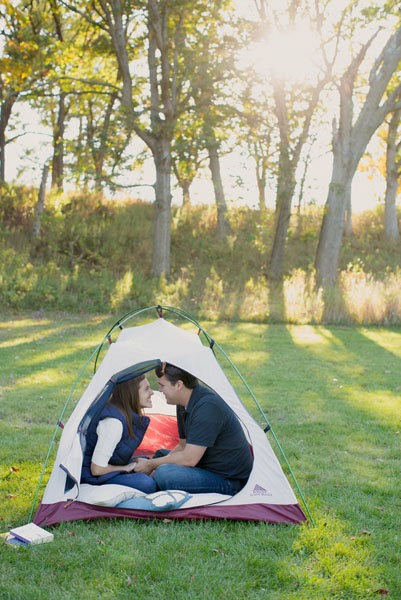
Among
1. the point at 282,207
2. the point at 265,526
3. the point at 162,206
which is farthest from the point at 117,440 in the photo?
the point at 282,207

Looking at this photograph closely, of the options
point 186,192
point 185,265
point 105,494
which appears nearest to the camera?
point 105,494

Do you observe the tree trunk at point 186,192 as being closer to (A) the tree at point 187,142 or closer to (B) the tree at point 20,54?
(A) the tree at point 187,142

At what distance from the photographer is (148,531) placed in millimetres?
3752

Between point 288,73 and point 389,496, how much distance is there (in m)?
14.0

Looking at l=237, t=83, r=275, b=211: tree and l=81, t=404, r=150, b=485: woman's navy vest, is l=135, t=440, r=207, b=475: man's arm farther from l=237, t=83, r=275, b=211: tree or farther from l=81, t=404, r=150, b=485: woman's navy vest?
l=237, t=83, r=275, b=211: tree

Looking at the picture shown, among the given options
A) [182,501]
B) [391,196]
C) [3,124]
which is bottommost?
[182,501]

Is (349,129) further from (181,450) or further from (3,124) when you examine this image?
(181,450)

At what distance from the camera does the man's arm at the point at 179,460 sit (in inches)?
160

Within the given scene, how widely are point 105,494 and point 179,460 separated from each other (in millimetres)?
550

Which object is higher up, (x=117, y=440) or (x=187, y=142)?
(x=187, y=142)

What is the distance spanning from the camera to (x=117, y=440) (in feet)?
13.7

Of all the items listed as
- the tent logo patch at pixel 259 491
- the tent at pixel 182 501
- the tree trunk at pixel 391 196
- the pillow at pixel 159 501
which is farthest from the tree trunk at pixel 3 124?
the tent logo patch at pixel 259 491

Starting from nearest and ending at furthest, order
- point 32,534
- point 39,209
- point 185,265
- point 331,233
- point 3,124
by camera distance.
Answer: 1. point 32,534
2. point 331,233
3. point 39,209
4. point 185,265
5. point 3,124

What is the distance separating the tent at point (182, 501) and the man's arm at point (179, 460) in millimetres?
241
